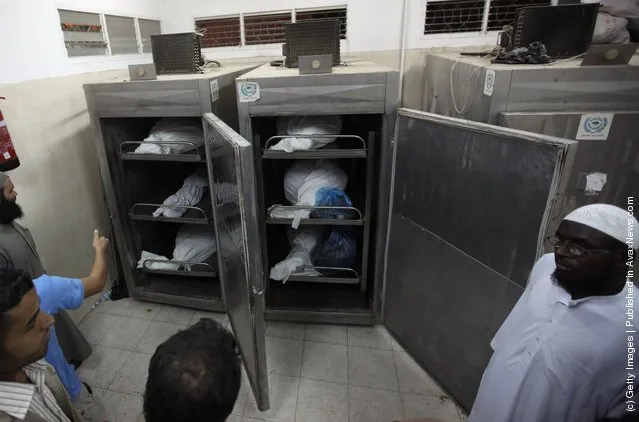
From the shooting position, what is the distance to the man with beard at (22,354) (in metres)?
0.85

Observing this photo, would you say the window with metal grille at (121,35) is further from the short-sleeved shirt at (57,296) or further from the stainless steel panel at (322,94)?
the short-sleeved shirt at (57,296)

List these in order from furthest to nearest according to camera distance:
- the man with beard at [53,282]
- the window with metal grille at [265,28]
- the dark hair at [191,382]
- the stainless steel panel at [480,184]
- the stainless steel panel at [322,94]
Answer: the window with metal grille at [265,28], the stainless steel panel at [322,94], the man with beard at [53,282], the stainless steel panel at [480,184], the dark hair at [191,382]

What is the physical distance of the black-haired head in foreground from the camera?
849 millimetres

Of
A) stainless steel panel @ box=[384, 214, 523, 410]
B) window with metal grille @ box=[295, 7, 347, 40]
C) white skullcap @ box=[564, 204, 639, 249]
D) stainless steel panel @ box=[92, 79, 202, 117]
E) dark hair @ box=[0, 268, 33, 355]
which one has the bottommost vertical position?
stainless steel panel @ box=[384, 214, 523, 410]

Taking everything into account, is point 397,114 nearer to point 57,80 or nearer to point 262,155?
point 262,155

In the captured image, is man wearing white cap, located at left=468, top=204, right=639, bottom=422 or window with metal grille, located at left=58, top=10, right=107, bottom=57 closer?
man wearing white cap, located at left=468, top=204, right=639, bottom=422

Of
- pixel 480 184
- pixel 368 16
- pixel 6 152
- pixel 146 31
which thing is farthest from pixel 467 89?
pixel 146 31

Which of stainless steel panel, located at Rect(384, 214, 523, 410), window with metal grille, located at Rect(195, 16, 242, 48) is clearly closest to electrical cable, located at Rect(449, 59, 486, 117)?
stainless steel panel, located at Rect(384, 214, 523, 410)

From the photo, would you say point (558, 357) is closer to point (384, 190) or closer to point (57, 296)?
point (384, 190)

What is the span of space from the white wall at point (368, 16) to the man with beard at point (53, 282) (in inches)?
94.9

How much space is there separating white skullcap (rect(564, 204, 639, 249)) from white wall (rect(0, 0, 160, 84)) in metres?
2.72

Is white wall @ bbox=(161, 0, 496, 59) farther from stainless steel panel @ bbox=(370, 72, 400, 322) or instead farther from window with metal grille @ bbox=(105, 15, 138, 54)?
stainless steel panel @ bbox=(370, 72, 400, 322)

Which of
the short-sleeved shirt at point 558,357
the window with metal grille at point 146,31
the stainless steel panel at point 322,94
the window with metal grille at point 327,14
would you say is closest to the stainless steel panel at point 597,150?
the stainless steel panel at point 322,94

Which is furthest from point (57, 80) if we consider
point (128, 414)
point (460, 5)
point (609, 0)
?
point (609, 0)
